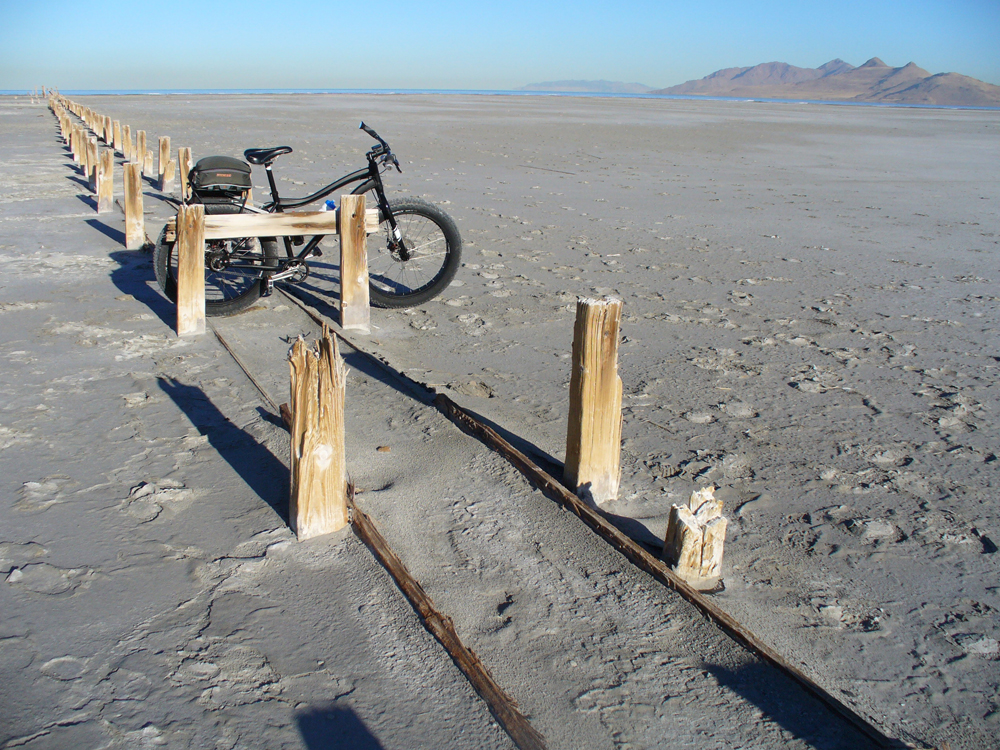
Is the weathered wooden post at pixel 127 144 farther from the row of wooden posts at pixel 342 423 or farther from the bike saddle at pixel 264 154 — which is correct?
the row of wooden posts at pixel 342 423

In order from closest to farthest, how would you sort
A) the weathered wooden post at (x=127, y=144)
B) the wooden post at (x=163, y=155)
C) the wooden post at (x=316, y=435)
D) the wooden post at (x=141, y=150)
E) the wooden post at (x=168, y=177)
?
the wooden post at (x=316, y=435) → the wooden post at (x=168, y=177) → the wooden post at (x=163, y=155) → the wooden post at (x=141, y=150) → the weathered wooden post at (x=127, y=144)

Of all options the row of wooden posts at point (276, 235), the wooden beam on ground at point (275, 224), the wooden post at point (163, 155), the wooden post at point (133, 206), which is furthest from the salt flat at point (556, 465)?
the wooden post at point (163, 155)

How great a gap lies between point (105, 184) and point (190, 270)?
692 cm

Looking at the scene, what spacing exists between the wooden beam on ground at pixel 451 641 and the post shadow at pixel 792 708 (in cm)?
65

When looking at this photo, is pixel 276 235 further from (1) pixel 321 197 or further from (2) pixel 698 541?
(2) pixel 698 541

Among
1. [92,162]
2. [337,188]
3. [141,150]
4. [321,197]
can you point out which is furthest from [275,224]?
[141,150]

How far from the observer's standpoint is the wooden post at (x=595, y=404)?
3.13 metres

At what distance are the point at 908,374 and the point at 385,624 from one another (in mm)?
3919

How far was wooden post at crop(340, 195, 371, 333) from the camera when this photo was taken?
18.0ft

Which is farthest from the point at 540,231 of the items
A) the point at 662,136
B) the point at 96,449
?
the point at 662,136

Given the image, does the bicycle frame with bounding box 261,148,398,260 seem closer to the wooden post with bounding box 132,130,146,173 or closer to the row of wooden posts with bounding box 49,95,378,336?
the row of wooden posts with bounding box 49,95,378,336

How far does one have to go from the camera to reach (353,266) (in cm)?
556

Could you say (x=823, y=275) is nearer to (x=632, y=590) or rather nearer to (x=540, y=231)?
(x=540, y=231)

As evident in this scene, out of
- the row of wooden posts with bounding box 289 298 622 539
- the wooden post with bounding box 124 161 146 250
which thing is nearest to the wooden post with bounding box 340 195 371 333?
the row of wooden posts with bounding box 289 298 622 539
